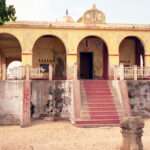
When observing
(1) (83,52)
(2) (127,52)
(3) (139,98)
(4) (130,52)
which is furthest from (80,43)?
(3) (139,98)

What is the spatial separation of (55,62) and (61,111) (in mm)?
6597

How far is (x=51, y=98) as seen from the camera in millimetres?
17828

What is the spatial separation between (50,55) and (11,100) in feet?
22.7

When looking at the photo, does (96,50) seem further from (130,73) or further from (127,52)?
(130,73)

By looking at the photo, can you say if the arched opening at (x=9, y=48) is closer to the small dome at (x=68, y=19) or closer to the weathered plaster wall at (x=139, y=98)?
the small dome at (x=68, y=19)

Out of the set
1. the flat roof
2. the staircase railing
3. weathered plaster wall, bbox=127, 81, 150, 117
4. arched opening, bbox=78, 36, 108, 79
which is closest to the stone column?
the flat roof

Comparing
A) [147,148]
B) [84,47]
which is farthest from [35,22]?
[147,148]

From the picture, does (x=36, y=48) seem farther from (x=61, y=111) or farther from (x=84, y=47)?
(x=61, y=111)

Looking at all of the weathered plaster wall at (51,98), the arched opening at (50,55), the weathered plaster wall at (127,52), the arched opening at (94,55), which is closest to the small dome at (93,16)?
the arched opening at (94,55)

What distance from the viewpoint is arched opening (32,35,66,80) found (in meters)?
23.2

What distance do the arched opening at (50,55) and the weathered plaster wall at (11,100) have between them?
19.5 feet

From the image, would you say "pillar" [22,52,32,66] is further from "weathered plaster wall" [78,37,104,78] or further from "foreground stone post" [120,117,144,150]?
"foreground stone post" [120,117,144,150]

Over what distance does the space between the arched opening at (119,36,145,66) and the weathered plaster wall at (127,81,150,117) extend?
5827 mm

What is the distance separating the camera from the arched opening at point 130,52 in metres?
23.9
